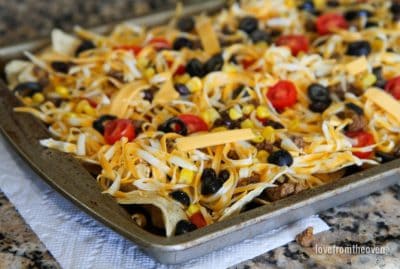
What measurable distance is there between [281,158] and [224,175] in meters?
0.14

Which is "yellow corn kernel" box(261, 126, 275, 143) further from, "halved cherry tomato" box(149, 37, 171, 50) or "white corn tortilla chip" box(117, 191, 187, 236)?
"halved cherry tomato" box(149, 37, 171, 50)

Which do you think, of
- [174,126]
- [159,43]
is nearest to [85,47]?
[159,43]

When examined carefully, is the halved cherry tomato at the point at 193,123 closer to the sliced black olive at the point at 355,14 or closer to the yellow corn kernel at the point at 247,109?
the yellow corn kernel at the point at 247,109

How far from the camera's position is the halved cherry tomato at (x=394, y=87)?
6.28 ft

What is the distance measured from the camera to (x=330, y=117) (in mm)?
1786

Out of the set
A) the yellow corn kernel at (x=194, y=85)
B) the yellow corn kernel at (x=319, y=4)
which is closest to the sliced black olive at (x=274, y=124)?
the yellow corn kernel at (x=194, y=85)

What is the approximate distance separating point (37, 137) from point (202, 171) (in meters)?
0.45

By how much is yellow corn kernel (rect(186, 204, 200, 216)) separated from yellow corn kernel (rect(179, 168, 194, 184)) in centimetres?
7

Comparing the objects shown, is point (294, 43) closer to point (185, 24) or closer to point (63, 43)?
point (185, 24)

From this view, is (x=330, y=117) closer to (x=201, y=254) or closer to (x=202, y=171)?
(x=202, y=171)

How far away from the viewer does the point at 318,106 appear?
6.14 ft

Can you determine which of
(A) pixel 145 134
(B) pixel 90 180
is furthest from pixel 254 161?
(B) pixel 90 180

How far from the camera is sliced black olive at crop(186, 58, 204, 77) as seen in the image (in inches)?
78.0

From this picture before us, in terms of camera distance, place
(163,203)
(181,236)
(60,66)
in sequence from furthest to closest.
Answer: (60,66), (163,203), (181,236)
